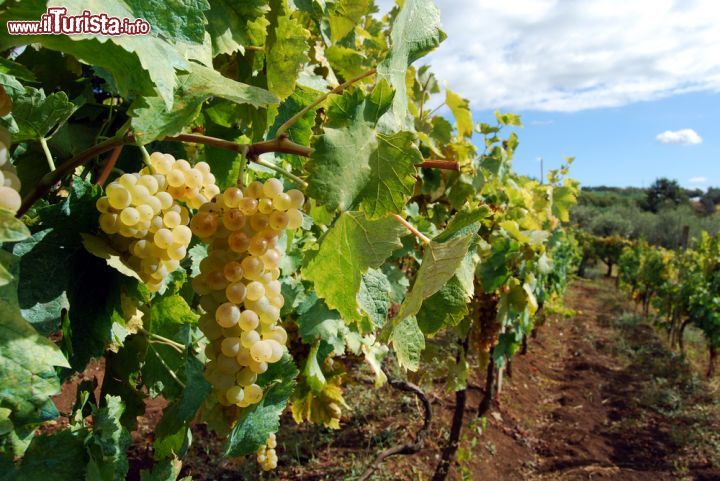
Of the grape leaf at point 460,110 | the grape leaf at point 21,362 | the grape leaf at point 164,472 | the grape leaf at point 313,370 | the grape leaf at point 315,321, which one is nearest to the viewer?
the grape leaf at point 21,362

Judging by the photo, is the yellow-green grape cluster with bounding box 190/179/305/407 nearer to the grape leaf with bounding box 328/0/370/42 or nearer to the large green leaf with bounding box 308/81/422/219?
the large green leaf with bounding box 308/81/422/219

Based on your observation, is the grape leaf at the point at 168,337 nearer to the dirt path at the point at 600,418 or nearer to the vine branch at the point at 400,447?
the vine branch at the point at 400,447

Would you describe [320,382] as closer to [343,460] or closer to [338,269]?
[338,269]

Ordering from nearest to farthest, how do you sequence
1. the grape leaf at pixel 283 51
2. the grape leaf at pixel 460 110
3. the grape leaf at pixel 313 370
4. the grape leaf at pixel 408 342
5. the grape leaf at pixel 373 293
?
the grape leaf at pixel 283 51, the grape leaf at pixel 408 342, the grape leaf at pixel 373 293, the grape leaf at pixel 313 370, the grape leaf at pixel 460 110

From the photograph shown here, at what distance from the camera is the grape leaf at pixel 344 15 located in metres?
1.74

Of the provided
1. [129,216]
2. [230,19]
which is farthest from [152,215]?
[230,19]

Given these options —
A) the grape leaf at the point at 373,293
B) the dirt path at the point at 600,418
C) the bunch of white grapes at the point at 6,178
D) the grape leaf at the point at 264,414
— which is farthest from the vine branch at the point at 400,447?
the bunch of white grapes at the point at 6,178

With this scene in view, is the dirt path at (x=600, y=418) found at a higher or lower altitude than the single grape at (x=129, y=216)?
lower

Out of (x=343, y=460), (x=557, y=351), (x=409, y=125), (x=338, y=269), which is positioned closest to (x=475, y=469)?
(x=343, y=460)

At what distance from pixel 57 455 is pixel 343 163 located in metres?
0.73

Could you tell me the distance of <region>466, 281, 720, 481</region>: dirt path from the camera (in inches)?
259

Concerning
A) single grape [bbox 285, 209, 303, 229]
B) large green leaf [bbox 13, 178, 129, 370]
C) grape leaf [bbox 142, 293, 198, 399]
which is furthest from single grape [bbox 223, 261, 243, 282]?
grape leaf [bbox 142, 293, 198, 399]

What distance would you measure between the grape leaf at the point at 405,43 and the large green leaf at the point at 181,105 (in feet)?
0.98

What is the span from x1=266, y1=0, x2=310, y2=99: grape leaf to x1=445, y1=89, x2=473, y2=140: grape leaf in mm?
2200
